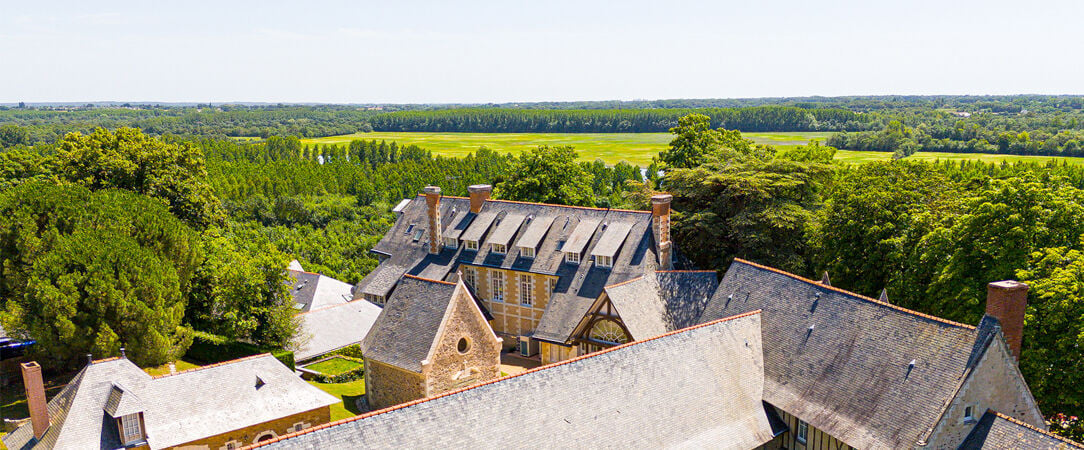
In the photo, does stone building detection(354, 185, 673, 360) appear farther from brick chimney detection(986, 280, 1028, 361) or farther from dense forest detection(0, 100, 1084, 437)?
brick chimney detection(986, 280, 1028, 361)

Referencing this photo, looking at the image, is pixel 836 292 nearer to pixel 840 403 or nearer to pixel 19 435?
pixel 840 403

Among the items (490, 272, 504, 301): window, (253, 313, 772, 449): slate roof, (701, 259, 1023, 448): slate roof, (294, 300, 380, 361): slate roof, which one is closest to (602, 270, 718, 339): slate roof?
(701, 259, 1023, 448): slate roof

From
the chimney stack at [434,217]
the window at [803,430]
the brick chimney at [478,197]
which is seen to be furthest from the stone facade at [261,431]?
the brick chimney at [478,197]

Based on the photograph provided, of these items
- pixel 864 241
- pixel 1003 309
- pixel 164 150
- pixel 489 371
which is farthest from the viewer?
pixel 164 150

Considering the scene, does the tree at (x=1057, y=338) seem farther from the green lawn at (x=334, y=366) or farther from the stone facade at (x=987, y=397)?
the green lawn at (x=334, y=366)

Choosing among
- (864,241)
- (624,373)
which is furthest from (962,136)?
(624,373)

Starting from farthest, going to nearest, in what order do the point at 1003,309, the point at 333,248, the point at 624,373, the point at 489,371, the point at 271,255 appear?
the point at 333,248
the point at 271,255
the point at 489,371
the point at 624,373
the point at 1003,309

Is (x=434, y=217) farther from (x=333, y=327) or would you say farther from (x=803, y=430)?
(x=803, y=430)
